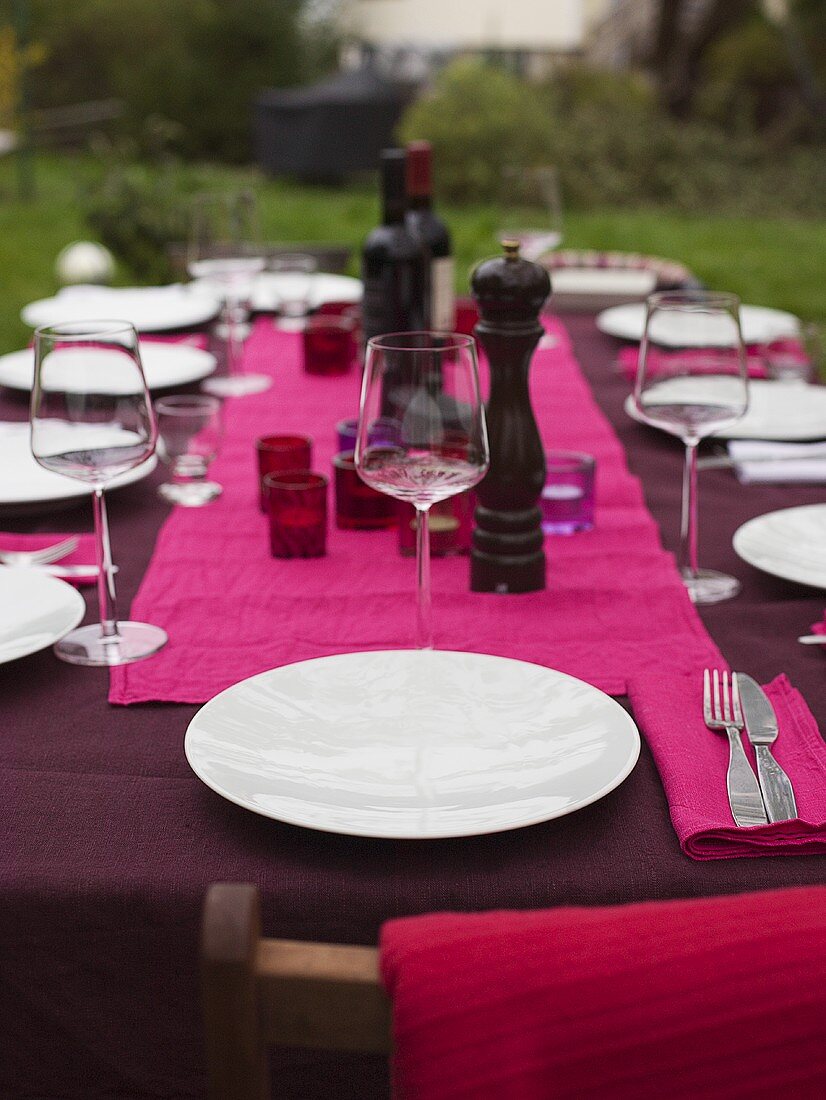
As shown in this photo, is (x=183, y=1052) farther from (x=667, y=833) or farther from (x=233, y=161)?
(x=233, y=161)

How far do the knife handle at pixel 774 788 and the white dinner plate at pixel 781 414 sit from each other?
92cm

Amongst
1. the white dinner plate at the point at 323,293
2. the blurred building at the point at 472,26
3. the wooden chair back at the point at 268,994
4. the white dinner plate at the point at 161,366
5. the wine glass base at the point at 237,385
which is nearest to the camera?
the wooden chair back at the point at 268,994

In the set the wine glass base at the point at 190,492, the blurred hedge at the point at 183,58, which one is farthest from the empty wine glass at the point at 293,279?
the blurred hedge at the point at 183,58

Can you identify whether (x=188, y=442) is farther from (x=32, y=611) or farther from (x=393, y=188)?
(x=32, y=611)

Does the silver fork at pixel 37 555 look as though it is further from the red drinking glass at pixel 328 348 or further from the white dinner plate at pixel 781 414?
the red drinking glass at pixel 328 348

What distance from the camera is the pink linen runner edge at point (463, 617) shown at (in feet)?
3.25

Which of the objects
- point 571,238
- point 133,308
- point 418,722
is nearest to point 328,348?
point 133,308

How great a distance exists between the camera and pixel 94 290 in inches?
118

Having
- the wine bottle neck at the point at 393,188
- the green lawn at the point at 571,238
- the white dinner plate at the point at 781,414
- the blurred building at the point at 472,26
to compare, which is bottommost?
the green lawn at the point at 571,238

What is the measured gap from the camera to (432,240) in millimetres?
1931

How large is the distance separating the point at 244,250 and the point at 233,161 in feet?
37.6

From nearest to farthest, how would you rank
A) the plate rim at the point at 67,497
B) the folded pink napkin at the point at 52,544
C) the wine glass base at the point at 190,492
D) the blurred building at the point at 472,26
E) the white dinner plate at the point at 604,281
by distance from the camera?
the folded pink napkin at the point at 52,544 → the plate rim at the point at 67,497 → the wine glass base at the point at 190,492 → the white dinner plate at the point at 604,281 → the blurred building at the point at 472,26

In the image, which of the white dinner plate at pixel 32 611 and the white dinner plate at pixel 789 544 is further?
the white dinner plate at pixel 789 544

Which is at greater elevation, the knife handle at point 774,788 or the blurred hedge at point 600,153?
the knife handle at point 774,788
